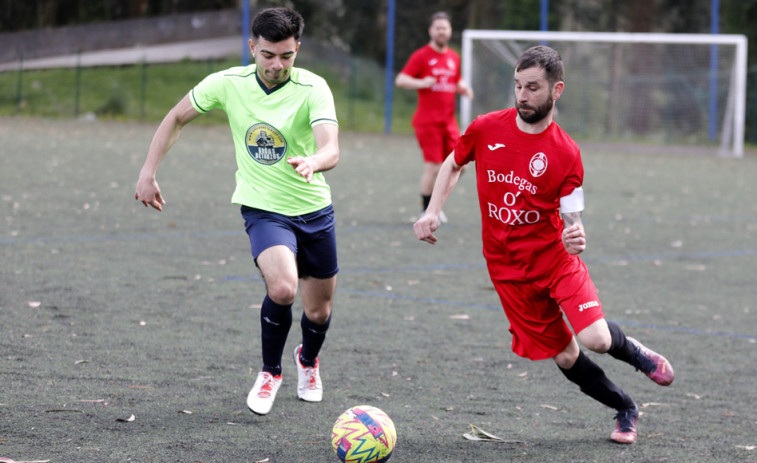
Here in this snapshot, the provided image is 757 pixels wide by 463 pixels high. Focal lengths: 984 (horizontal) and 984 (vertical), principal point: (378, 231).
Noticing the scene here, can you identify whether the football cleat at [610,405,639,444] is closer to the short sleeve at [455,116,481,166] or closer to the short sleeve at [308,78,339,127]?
the short sleeve at [455,116,481,166]

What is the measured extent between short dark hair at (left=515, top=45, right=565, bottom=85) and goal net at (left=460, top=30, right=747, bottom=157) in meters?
19.5

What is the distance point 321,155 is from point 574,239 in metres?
1.18

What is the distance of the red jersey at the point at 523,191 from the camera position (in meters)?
4.22

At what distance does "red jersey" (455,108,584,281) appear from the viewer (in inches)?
166

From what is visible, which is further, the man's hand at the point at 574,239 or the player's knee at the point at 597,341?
the player's knee at the point at 597,341

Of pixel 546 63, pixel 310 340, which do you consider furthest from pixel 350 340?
pixel 546 63

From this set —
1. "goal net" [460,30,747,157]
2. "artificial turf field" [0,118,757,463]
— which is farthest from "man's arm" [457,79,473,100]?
"goal net" [460,30,747,157]

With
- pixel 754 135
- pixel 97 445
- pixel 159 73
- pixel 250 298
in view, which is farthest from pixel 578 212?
pixel 159 73

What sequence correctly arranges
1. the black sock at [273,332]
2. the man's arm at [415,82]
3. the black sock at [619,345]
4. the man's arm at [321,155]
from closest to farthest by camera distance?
the man's arm at [321,155] < the black sock at [619,345] < the black sock at [273,332] < the man's arm at [415,82]

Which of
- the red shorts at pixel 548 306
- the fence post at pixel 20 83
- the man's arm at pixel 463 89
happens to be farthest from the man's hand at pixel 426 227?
the fence post at pixel 20 83

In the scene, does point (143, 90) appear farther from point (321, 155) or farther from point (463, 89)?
point (321, 155)

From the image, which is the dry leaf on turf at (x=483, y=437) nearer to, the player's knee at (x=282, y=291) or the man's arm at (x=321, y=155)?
the player's knee at (x=282, y=291)

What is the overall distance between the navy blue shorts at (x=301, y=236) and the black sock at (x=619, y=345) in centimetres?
137

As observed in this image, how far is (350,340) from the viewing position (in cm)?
607
